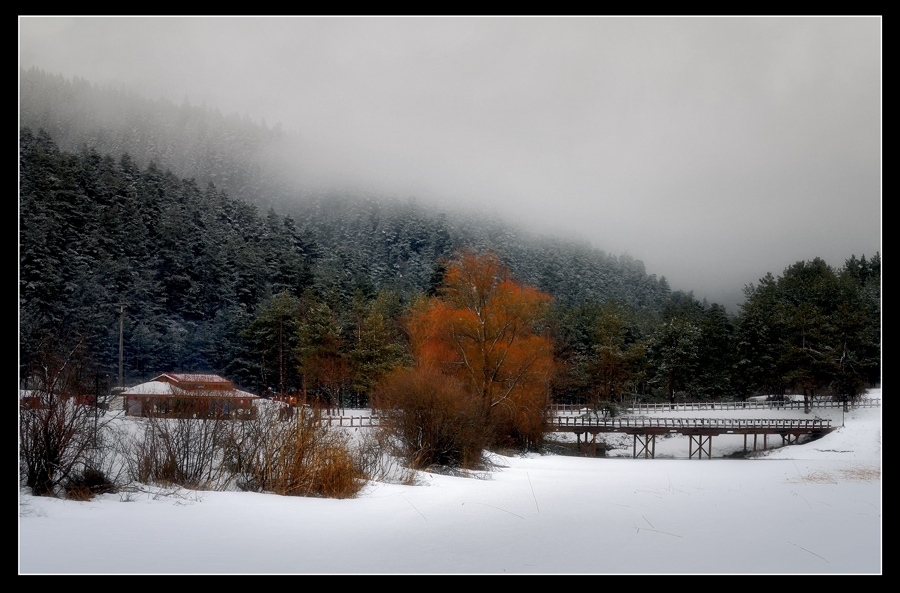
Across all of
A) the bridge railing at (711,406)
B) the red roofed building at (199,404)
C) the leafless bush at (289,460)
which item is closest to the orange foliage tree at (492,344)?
the red roofed building at (199,404)

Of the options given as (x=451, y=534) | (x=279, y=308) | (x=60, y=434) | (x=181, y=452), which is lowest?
(x=451, y=534)

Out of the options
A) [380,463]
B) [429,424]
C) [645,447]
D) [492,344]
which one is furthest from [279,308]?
[380,463]

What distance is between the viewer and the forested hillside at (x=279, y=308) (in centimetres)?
4159

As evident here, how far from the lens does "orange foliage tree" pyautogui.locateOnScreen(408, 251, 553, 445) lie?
26984 millimetres

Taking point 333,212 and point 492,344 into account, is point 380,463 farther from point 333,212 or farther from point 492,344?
point 333,212

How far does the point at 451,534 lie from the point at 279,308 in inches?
1610

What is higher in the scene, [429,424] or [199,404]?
[199,404]

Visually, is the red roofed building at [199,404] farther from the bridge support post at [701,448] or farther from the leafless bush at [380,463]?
the bridge support post at [701,448]

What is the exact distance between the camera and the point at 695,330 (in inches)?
2282

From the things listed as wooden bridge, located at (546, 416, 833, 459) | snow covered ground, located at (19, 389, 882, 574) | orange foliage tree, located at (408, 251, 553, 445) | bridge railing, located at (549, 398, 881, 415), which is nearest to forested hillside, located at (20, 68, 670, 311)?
bridge railing, located at (549, 398, 881, 415)

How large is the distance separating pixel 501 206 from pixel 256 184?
61.7 metres

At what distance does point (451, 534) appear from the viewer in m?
7.51

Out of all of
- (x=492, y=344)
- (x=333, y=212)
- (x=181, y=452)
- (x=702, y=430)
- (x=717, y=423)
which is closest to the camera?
(x=181, y=452)

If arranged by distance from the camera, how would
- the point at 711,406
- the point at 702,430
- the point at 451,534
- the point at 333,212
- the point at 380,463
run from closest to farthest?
the point at 451,534 → the point at 380,463 → the point at 702,430 → the point at 711,406 → the point at 333,212
